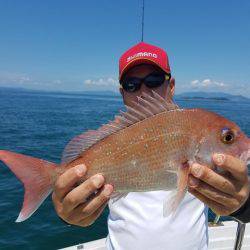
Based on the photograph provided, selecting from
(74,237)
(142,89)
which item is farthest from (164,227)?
(74,237)

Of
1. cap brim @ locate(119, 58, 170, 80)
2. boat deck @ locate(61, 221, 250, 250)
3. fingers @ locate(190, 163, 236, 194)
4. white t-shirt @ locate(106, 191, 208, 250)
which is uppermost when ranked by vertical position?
cap brim @ locate(119, 58, 170, 80)

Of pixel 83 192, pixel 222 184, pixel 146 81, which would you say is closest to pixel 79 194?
pixel 83 192

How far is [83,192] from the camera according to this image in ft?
8.71

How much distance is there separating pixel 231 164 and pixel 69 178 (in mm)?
1241

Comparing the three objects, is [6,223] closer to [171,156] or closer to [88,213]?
[88,213]

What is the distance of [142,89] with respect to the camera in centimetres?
382

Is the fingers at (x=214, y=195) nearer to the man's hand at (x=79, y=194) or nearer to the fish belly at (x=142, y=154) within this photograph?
the fish belly at (x=142, y=154)

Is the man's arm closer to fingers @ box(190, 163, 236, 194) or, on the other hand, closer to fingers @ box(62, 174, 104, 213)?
fingers @ box(190, 163, 236, 194)

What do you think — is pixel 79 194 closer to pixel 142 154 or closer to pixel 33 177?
pixel 33 177

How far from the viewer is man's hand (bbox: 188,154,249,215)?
2406 millimetres

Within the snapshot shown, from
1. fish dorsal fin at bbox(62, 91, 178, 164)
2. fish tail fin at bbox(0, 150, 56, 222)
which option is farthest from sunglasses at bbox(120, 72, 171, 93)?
fish tail fin at bbox(0, 150, 56, 222)

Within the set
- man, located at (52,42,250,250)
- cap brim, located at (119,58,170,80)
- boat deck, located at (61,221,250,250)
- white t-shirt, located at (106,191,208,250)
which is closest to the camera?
man, located at (52,42,250,250)

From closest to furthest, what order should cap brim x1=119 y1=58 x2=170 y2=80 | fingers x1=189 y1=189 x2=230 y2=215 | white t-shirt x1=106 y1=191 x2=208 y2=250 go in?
fingers x1=189 y1=189 x2=230 y2=215, white t-shirt x1=106 y1=191 x2=208 y2=250, cap brim x1=119 y1=58 x2=170 y2=80

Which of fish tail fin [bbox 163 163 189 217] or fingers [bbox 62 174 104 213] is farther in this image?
fingers [bbox 62 174 104 213]
